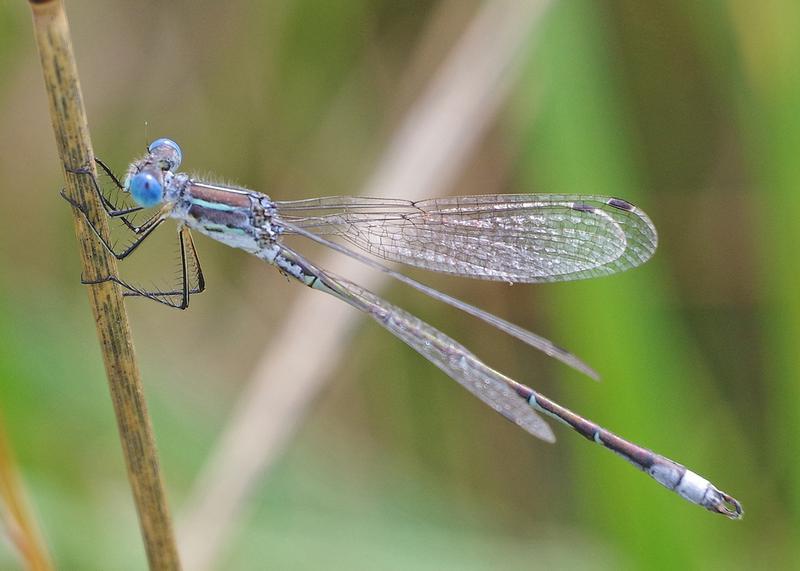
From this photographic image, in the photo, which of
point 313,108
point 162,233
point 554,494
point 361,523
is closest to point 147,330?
point 162,233

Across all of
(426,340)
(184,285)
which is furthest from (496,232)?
(184,285)

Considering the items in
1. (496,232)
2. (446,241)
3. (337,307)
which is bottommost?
(337,307)

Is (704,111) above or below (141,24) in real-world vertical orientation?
above

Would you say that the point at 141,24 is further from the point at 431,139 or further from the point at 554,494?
the point at 554,494

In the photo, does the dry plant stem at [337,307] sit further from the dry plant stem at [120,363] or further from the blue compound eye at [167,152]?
the dry plant stem at [120,363]

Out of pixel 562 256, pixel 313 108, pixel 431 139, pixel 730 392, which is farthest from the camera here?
pixel 313 108

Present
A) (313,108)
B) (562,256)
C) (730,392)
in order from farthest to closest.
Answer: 1. (313,108)
2. (730,392)
3. (562,256)

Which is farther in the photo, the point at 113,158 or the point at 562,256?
the point at 113,158

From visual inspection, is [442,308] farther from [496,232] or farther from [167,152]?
[167,152]
